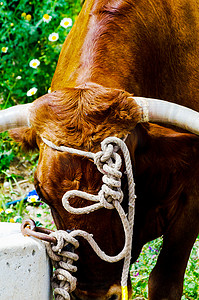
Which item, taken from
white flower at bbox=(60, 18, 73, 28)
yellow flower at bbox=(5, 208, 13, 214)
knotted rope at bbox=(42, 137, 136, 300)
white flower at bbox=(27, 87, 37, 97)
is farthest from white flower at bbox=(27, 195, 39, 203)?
knotted rope at bbox=(42, 137, 136, 300)

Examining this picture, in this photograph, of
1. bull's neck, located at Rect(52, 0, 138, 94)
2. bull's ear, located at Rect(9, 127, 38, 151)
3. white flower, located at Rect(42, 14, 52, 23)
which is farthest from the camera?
white flower, located at Rect(42, 14, 52, 23)

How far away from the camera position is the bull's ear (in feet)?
11.3

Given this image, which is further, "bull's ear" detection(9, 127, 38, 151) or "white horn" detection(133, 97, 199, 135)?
"bull's ear" detection(9, 127, 38, 151)

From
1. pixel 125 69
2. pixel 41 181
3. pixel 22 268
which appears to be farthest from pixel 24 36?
pixel 22 268

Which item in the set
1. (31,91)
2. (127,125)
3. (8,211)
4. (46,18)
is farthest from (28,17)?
(127,125)

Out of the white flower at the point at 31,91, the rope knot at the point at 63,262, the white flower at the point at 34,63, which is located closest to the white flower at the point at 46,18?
the white flower at the point at 34,63

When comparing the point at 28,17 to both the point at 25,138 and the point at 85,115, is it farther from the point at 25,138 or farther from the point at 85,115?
the point at 85,115

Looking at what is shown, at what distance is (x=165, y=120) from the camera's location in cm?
297

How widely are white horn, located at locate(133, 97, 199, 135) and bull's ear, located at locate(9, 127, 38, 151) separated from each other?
75 cm

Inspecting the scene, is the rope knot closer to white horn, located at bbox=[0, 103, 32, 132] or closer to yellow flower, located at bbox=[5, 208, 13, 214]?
white horn, located at bbox=[0, 103, 32, 132]

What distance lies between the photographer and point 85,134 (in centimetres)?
287

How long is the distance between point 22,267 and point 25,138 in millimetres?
1086

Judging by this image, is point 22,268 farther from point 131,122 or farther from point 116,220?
point 131,122

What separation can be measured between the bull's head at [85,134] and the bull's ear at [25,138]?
0.31m
